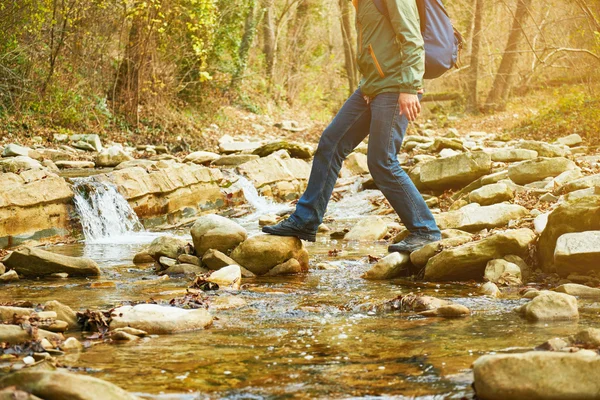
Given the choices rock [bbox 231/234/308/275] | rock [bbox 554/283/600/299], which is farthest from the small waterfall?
rock [bbox 554/283/600/299]

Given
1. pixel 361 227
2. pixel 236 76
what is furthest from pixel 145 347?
pixel 236 76

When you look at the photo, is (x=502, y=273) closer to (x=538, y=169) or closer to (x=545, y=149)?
(x=538, y=169)

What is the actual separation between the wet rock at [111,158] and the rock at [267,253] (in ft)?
24.4

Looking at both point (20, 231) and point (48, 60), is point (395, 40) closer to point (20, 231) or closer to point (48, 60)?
point (20, 231)

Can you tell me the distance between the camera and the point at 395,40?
495 cm

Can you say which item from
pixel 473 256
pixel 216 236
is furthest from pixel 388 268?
pixel 216 236

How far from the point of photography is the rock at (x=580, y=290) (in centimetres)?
417

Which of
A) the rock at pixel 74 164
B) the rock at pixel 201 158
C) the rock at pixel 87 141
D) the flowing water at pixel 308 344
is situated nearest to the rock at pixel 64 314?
the flowing water at pixel 308 344

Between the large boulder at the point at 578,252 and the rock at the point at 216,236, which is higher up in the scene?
the rock at the point at 216,236

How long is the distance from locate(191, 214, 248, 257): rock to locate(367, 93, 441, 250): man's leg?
4.33 feet

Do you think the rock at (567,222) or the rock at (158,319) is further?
the rock at (567,222)

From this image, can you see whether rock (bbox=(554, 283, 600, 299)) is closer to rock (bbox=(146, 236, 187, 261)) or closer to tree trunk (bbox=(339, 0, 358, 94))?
rock (bbox=(146, 236, 187, 261))

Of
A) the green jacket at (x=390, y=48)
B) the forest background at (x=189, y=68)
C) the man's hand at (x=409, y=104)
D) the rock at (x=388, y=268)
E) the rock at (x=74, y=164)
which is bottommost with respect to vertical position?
the rock at (x=388, y=268)

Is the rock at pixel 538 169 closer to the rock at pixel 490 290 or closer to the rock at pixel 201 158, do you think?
the rock at pixel 490 290
